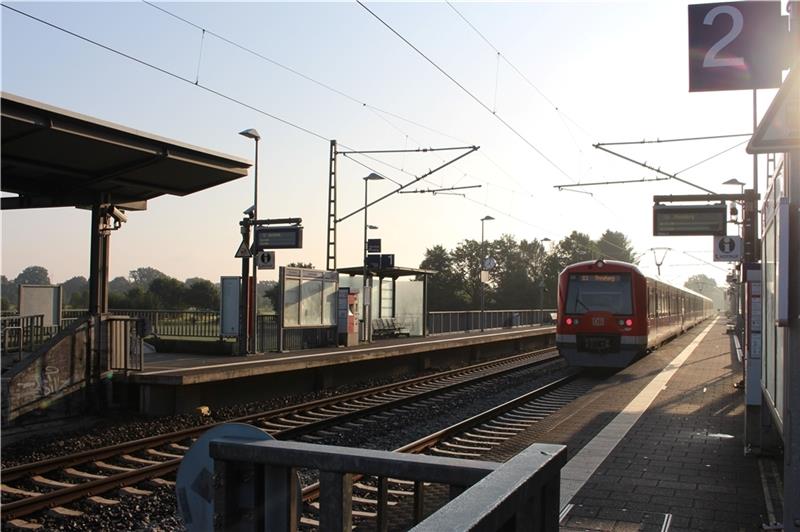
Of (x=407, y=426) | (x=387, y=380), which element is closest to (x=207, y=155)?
(x=407, y=426)

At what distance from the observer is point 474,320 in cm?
3841

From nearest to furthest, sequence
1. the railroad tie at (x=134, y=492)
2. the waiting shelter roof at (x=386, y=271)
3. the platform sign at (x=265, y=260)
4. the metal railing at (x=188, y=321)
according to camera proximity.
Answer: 1. the railroad tie at (x=134, y=492)
2. the platform sign at (x=265, y=260)
3. the metal railing at (x=188, y=321)
4. the waiting shelter roof at (x=386, y=271)

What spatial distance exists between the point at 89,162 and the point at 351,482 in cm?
1020

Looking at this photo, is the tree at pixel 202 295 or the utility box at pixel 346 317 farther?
the tree at pixel 202 295

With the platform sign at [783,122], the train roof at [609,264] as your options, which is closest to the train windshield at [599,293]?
the train roof at [609,264]

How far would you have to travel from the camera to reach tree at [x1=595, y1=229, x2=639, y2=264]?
112200 millimetres

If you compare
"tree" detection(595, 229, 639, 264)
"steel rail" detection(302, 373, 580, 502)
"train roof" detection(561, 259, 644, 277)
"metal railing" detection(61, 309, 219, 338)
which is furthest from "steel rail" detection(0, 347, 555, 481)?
"tree" detection(595, 229, 639, 264)

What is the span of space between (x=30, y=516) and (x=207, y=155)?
7243 millimetres

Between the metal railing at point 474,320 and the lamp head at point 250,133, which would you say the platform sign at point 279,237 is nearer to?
the lamp head at point 250,133

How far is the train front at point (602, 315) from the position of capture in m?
19.3

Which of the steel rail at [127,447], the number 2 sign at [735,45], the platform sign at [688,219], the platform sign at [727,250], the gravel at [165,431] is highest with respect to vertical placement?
the number 2 sign at [735,45]

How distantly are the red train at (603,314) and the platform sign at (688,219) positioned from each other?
2.82m

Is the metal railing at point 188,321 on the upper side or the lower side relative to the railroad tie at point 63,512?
upper

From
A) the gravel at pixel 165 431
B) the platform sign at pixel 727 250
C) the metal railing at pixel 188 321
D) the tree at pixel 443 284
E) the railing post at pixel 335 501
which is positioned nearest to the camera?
the railing post at pixel 335 501
